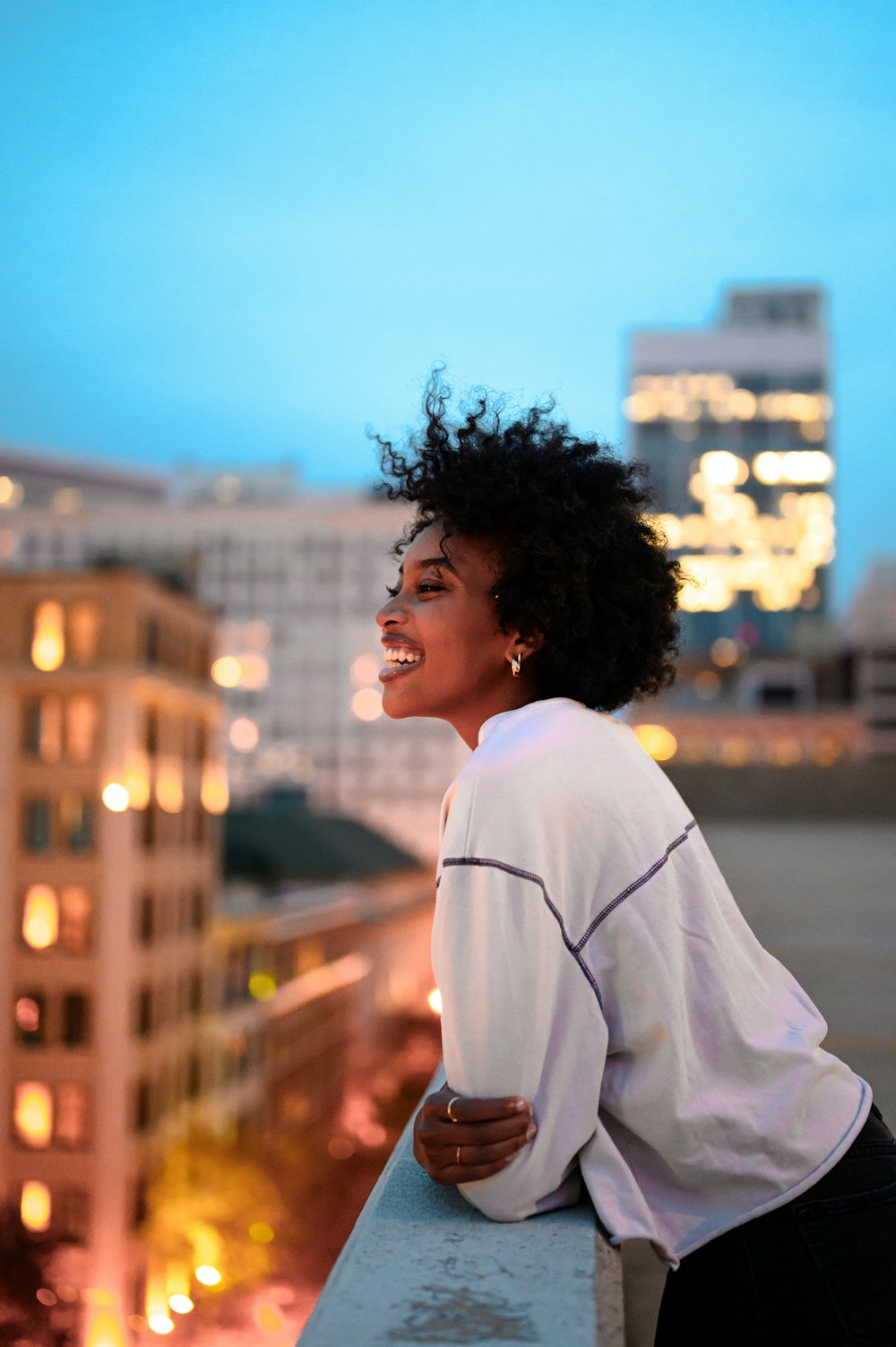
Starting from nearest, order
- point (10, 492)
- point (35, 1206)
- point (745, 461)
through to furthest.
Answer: point (35, 1206), point (745, 461), point (10, 492)

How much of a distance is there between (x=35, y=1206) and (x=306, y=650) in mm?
41401

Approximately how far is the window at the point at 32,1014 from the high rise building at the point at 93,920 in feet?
0.29

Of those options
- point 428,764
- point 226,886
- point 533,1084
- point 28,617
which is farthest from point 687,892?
point 428,764

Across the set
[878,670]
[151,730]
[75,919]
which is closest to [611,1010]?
[75,919]

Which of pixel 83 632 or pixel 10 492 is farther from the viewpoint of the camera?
pixel 10 492

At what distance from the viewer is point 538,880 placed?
61.6 inches

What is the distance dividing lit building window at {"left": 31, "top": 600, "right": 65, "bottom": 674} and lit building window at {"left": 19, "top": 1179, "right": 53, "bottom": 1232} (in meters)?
22.5

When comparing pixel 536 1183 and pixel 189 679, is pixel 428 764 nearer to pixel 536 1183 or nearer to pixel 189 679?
pixel 189 679

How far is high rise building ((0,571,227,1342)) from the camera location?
53375 mm

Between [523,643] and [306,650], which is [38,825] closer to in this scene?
[306,650]

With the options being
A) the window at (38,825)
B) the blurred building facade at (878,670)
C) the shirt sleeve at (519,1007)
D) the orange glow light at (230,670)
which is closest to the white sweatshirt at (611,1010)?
the shirt sleeve at (519,1007)

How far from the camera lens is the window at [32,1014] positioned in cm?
5591

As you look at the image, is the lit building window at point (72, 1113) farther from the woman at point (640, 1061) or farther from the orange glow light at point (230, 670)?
the woman at point (640, 1061)

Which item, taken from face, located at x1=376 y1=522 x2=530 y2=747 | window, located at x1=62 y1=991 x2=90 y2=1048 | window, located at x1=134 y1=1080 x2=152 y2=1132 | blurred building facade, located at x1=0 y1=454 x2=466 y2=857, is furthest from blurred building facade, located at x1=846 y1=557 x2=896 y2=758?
face, located at x1=376 y1=522 x2=530 y2=747
